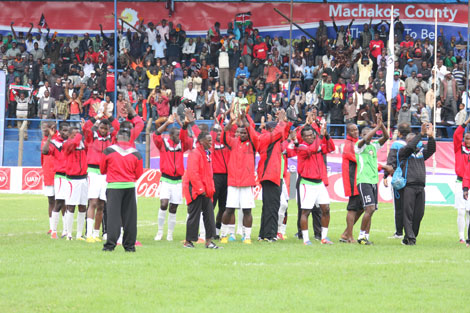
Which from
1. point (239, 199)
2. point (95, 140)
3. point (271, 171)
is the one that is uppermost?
point (95, 140)

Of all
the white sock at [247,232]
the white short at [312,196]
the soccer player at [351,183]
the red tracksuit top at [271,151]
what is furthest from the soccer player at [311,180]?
the white sock at [247,232]

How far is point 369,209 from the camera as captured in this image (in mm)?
16203

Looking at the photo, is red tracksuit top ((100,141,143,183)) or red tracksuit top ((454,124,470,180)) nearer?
red tracksuit top ((100,141,143,183))

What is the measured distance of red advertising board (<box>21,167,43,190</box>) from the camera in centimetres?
3275

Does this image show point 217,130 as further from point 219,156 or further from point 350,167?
point 350,167

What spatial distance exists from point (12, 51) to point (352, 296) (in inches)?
1278

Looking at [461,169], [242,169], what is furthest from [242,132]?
[461,169]

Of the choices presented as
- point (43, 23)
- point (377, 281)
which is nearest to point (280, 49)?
point (43, 23)

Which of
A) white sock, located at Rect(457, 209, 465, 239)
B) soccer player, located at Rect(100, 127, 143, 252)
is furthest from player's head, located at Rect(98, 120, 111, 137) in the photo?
white sock, located at Rect(457, 209, 465, 239)

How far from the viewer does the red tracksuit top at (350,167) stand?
16656 millimetres

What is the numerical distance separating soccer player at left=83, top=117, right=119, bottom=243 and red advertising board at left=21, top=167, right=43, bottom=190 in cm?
1718

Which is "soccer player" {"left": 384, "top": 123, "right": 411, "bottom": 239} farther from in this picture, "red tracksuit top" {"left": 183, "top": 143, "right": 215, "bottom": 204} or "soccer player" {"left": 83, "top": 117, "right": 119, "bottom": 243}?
"soccer player" {"left": 83, "top": 117, "right": 119, "bottom": 243}

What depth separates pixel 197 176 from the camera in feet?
48.0

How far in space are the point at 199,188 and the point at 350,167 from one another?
3796 millimetres
